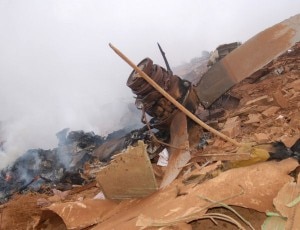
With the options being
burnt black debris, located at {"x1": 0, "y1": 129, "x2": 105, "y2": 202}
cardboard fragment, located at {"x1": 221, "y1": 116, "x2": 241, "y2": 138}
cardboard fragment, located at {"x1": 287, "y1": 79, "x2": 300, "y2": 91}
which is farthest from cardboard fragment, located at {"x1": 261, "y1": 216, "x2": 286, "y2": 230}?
burnt black debris, located at {"x1": 0, "y1": 129, "x2": 105, "y2": 202}

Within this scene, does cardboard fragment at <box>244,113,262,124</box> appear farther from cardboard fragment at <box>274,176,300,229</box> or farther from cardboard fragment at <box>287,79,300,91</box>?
cardboard fragment at <box>274,176,300,229</box>

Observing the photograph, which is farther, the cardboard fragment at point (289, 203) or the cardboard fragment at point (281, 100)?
the cardboard fragment at point (281, 100)

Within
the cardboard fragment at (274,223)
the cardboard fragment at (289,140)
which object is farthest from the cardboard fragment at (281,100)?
the cardboard fragment at (274,223)

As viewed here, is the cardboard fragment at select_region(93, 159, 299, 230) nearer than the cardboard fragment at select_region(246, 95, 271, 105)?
Yes

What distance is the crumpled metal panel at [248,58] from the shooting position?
17.9 feet

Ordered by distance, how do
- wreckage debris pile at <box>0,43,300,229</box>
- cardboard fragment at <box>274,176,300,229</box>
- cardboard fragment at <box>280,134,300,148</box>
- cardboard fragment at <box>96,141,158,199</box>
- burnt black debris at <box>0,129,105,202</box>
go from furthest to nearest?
burnt black debris at <box>0,129,105,202</box> → cardboard fragment at <box>96,141,158,199</box> → cardboard fragment at <box>280,134,300,148</box> → wreckage debris pile at <box>0,43,300,229</box> → cardboard fragment at <box>274,176,300,229</box>

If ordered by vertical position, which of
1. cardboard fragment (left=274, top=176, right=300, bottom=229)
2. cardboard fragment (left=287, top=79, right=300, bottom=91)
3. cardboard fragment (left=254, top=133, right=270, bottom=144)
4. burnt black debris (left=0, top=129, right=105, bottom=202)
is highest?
burnt black debris (left=0, top=129, right=105, bottom=202)

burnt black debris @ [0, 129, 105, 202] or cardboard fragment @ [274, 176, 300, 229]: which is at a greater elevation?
burnt black debris @ [0, 129, 105, 202]

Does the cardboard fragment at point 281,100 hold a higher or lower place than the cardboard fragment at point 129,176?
lower

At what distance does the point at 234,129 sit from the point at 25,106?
49.7ft

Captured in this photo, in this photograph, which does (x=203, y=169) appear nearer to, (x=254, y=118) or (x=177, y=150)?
(x=177, y=150)

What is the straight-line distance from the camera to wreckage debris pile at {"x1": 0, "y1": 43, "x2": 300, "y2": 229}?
242cm

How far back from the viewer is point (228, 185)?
2654mm

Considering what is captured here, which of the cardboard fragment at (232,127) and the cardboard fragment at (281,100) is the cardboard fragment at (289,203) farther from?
the cardboard fragment at (281,100)
